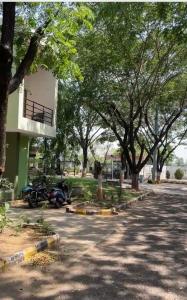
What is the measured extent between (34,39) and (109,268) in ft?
16.7

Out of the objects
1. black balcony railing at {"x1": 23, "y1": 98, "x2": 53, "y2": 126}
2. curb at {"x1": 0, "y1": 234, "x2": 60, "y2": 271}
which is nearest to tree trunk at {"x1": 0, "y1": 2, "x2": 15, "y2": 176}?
curb at {"x1": 0, "y1": 234, "x2": 60, "y2": 271}

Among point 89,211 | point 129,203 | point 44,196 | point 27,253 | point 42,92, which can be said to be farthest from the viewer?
point 42,92

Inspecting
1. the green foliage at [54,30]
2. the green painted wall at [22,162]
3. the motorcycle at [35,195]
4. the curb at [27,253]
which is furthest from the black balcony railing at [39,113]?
the curb at [27,253]

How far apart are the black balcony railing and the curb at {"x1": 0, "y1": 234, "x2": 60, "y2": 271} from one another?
12.3m

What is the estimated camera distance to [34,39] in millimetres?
9945

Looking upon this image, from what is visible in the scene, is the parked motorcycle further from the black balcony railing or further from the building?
the black balcony railing

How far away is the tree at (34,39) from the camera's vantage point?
9.30 meters

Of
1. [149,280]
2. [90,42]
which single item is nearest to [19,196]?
[90,42]

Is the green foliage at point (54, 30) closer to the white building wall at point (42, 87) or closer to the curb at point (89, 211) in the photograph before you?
the curb at point (89, 211)

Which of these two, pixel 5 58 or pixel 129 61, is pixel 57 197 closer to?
pixel 5 58

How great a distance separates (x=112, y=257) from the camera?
8.89m

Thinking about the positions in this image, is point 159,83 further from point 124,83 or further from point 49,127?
point 49,127

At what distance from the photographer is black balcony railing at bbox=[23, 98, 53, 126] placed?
70.7 feet

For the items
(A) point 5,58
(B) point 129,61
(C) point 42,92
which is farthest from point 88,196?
(A) point 5,58
